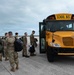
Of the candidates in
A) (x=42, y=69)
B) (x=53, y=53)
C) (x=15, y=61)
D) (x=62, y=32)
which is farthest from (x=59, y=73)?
(x=62, y=32)

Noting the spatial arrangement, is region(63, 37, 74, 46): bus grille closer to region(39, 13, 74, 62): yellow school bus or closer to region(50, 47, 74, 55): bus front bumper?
region(39, 13, 74, 62): yellow school bus

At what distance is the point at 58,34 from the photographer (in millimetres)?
14133

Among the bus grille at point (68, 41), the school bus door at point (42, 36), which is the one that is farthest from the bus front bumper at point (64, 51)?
the school bus door at point (42, 36)

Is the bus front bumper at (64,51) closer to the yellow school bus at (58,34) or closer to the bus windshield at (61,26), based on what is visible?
the yellow school bus at (58,34)

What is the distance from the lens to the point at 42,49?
1727 cm

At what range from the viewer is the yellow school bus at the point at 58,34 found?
13.7 metres

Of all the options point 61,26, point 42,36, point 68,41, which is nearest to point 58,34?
point 68,41

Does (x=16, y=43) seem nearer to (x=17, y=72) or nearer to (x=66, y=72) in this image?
(x=17, y=72)

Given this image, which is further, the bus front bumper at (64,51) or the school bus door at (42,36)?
the school bus door at (42,36)

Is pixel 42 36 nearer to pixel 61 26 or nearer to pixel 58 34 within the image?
pixel 61 26

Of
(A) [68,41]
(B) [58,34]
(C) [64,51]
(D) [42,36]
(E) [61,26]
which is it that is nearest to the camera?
(C) [64,51]

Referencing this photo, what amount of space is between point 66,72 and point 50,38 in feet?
12.0

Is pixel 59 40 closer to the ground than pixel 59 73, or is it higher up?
higher up

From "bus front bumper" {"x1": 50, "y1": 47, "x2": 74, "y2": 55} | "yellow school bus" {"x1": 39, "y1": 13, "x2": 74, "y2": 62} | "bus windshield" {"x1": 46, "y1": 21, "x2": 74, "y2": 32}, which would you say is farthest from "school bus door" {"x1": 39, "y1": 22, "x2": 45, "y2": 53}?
"bus front bumper" {"x1": 50, "y1": 47, "x2": 74, "y2": 55}
